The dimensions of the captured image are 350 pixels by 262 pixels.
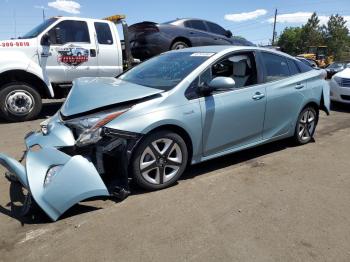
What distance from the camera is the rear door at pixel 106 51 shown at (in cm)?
882

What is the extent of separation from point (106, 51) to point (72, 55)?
2.71 ft

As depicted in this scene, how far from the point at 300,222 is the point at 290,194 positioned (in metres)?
0.65

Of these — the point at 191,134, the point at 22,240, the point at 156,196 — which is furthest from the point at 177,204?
the point at 22,240

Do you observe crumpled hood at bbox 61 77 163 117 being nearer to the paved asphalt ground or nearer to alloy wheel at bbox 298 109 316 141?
the paved asphalt ground

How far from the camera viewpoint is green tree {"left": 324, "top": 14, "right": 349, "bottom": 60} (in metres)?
72.3

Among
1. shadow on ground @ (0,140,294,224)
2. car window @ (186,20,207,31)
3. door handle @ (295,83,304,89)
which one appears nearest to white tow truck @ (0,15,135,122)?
car window @ (186,20,207,31)

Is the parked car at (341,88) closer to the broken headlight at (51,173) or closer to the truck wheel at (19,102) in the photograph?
the truck wheel at (19,102)

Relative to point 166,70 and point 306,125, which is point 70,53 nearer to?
point 166,70

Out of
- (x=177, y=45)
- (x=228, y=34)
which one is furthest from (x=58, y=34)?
(x=228, y=34)

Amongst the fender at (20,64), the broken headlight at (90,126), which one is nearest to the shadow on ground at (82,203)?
the broken headlight at (90,126)

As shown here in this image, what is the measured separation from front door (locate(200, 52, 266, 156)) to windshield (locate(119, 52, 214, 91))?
0.23 m

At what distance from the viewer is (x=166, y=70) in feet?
15.7

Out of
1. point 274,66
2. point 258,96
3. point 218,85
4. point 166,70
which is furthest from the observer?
point 274,66

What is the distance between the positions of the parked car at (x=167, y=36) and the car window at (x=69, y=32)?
1.96m
